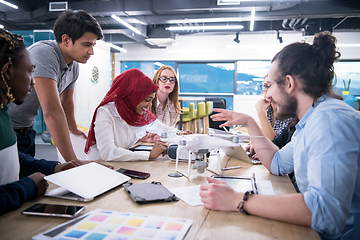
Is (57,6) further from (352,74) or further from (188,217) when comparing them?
(352,74)

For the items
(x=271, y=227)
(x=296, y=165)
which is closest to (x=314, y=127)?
(x=296, y=165)

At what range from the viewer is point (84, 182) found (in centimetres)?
106

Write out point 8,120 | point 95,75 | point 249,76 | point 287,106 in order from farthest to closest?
1. point 249,76
2. point 95,75
3. point 287,106
4. point 8,120

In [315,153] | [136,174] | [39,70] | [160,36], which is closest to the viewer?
[315,153]

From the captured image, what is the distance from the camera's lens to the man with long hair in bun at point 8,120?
2.82 feet

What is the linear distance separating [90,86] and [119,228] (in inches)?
289

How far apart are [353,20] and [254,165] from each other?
8.66 metres

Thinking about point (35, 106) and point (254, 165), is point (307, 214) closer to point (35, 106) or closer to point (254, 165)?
point (254, 165)

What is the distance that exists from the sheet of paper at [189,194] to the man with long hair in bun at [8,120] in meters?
0.50

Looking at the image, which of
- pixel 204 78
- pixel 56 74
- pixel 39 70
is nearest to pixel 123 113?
pixel 56 74

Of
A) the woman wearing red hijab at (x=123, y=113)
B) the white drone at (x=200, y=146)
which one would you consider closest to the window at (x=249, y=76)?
the woman wearing red hijab at (x=123, y=113)

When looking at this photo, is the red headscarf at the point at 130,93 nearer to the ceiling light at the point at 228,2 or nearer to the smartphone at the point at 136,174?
the smartphone at the point at 136,174

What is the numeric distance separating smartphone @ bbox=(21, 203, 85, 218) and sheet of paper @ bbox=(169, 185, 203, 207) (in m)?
0.36

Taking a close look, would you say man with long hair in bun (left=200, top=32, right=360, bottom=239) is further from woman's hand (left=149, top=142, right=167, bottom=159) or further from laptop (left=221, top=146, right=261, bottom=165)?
woman's hand (left=149, top=142, right=167, bottom=159)
